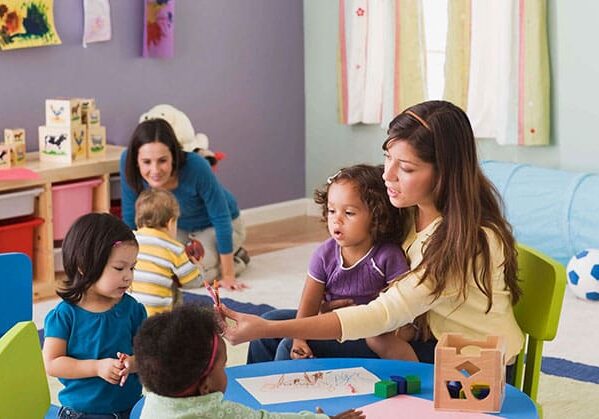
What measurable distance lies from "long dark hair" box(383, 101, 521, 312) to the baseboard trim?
133 inches

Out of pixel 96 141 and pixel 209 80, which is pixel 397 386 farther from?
pixel 209 80

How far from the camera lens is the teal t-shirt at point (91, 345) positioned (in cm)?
213

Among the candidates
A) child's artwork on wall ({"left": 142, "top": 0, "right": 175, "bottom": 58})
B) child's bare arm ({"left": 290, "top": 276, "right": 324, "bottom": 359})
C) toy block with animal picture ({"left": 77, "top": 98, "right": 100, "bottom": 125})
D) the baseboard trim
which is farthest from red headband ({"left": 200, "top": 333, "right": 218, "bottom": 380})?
the baseboard trim

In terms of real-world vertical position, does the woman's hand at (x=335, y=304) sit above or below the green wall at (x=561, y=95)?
below

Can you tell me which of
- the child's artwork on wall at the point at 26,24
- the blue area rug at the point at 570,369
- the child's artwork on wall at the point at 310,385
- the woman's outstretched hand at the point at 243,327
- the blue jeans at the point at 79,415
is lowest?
the blue area rug at the point at 570,369

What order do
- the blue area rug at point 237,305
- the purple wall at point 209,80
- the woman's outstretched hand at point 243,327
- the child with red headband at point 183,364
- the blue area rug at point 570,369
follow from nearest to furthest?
the child with red headband at point 183,364, the woman's outstretched hand at point 243,327, the blue area rug at point 570,369, the blue area rug at point 237,305, the purple wall at point 209,80

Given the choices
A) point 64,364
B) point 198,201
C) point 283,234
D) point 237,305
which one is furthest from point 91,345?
point 283,234

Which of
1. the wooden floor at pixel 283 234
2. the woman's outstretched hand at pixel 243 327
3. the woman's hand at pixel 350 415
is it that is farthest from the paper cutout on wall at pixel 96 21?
the woman's hand at pixel 350 415

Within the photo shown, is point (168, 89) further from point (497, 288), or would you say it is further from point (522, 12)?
point (497, 288)

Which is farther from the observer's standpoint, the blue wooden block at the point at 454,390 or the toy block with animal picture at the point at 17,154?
the toy block with animal picture at the point at 17,154

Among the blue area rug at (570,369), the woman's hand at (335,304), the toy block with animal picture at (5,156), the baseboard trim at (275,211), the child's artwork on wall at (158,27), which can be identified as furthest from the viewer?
the baseboard trim at (275,211)

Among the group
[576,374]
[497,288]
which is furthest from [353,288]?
[576,374]

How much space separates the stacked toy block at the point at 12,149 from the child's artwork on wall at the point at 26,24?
13.3 inches

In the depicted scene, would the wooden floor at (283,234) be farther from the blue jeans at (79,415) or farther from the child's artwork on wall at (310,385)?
the child's artwork on wall at (310,385)
